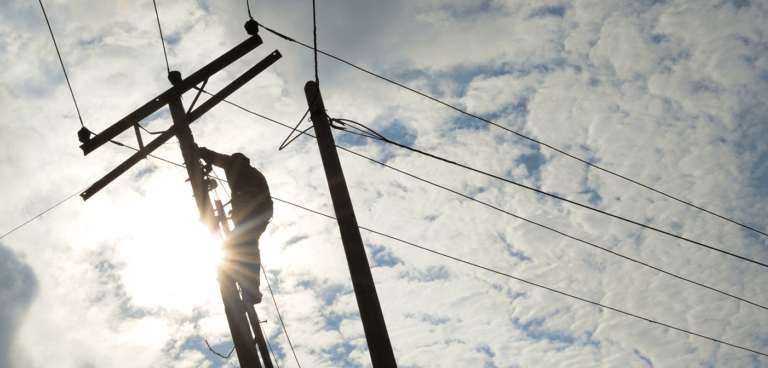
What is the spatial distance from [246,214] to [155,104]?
1936mm

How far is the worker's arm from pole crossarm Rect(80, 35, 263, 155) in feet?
3.05

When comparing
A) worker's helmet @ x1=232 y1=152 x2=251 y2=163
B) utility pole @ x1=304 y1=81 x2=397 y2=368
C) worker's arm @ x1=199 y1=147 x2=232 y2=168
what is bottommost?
utility pole @ x1=304 y1=81 x2=397 y2=368

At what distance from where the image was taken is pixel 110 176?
6848mm

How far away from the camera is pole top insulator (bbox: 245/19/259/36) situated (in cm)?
704

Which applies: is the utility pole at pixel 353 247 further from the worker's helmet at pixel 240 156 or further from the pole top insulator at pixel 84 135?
the pole top insulator at pixel 84 135

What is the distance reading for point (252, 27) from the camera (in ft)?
23.1

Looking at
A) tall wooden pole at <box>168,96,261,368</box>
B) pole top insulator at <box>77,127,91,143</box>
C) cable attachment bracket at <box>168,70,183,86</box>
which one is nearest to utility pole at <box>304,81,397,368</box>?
tall wooden pole at <box>168,96,261,368</box>

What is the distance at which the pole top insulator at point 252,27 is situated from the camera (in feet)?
23.1

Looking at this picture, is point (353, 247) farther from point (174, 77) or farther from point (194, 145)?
point (174, 77)

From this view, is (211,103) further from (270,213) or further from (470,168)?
(470,168)

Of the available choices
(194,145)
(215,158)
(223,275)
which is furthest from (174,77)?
(223,275)

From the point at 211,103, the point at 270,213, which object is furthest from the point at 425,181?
the point at 211,103

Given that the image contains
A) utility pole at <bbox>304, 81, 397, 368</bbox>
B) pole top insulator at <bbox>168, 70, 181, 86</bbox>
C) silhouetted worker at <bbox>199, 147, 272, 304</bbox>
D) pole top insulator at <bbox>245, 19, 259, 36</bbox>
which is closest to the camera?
utility pole at <bbox>304, 81, 397, 368</bbox>

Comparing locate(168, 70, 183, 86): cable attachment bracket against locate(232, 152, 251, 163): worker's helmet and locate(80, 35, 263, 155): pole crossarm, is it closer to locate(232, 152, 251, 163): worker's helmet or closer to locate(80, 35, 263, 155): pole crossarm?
locate(80, 35, 263, 155): pole crossarm
